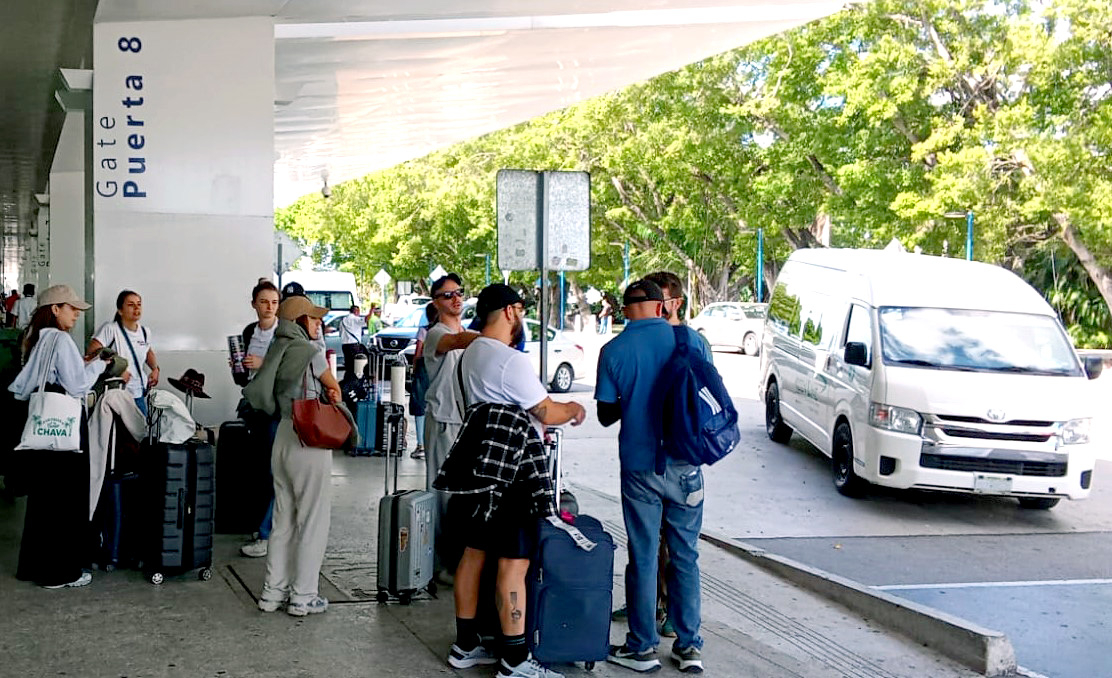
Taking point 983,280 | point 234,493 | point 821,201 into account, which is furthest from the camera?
point 821,201

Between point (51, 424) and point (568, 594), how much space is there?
328cm

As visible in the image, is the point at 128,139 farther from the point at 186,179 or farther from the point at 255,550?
the point at 255,550

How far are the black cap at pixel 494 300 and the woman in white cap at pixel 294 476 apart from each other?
129cm

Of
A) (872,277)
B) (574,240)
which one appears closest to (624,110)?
(872,277)

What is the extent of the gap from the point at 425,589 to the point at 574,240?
10.1 ft

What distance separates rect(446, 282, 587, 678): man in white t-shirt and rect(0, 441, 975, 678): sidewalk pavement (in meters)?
0.38

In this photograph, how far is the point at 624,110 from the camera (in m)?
41.1

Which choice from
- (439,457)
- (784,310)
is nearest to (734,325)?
(784,310)

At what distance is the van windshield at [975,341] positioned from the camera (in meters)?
11.6

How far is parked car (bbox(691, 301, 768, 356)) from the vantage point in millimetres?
39281

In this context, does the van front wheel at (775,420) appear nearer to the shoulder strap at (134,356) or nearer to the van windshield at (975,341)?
the van windshield at (975,341)

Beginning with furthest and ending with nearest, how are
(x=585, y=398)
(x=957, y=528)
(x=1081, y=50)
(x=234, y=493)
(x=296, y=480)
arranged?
(x=1081, y=50) → (x=585, y=398) → (x=957, y=528) → (x=234, y=493) → (x=296, y=480)

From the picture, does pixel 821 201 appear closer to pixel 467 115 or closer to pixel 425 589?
pixel 467 115

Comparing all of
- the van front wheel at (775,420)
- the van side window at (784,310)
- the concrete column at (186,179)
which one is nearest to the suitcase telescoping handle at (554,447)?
the concrete column at (186,179)
